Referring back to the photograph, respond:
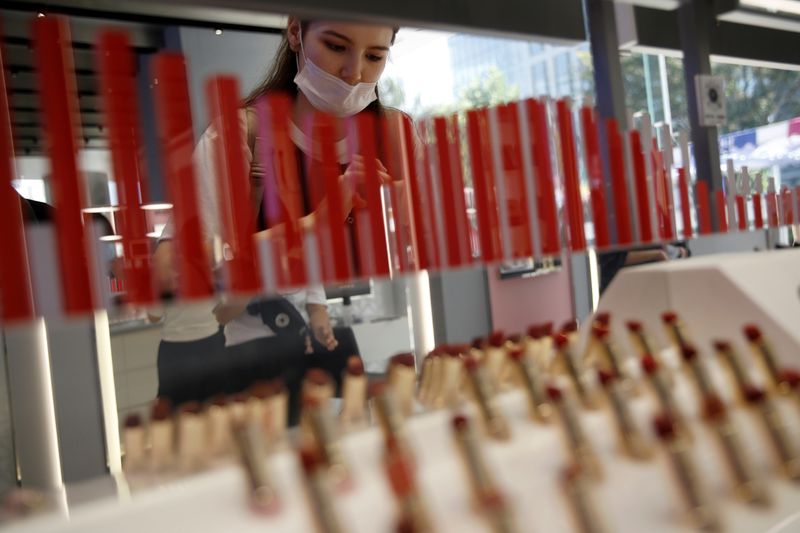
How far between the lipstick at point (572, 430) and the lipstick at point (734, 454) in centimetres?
13

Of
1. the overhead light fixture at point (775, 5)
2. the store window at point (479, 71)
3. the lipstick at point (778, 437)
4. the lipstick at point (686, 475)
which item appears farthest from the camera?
the store window at point (479, 71)

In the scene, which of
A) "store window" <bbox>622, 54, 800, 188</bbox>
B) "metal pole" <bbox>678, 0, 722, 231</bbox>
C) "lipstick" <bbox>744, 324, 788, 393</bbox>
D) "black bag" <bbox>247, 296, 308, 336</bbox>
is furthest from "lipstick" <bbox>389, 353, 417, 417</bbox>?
"store window" <bbox>622, 54, 800, 188</bbox>

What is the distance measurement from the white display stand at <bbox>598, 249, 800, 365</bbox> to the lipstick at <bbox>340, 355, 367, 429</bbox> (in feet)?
2.09

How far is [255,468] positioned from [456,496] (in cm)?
20

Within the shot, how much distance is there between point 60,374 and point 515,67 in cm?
325

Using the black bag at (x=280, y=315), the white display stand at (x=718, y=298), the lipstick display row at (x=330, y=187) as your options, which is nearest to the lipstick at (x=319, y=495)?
the lipstick display row at (x=330, y=187)

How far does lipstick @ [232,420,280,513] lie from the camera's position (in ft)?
2.05

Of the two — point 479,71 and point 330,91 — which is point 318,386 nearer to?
point 330,91

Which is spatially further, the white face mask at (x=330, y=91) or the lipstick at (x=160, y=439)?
the white face mask at (x=330, y=91)

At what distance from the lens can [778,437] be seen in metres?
0.73

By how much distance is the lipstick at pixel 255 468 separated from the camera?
0.62m

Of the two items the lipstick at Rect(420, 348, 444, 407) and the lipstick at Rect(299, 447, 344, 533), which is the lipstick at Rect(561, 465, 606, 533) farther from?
the lipstick at Rect(420, 348, 444, 407)

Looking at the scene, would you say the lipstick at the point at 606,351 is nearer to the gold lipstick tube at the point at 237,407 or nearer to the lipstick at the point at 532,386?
the lipstick at the point at 532,386

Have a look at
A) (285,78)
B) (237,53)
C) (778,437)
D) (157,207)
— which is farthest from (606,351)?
(237,53)
